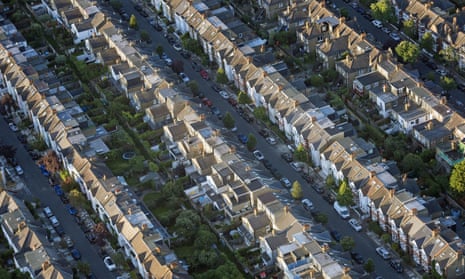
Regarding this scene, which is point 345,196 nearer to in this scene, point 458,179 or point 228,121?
point 458,179

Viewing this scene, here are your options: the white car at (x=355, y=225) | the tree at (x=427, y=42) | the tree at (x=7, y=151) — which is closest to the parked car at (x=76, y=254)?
the tree at (x=7, y=151)

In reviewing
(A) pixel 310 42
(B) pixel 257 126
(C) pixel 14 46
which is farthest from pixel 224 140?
(C) pixel 14 46

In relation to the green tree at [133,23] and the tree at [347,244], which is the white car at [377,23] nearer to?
the green tree at [133,23]

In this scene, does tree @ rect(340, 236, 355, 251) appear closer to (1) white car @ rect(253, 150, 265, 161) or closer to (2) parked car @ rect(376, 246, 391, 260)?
(2) parked car @ rect(376, 246, 391, 260)

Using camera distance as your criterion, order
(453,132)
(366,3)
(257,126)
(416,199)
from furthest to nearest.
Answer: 1. (366,3)
2. (257,126)
3. (453,132)
4. (416,199)

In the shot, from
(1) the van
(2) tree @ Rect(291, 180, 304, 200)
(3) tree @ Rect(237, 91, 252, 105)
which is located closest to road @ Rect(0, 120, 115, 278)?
(1) the van

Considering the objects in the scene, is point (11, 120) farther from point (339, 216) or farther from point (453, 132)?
point (453, 132)

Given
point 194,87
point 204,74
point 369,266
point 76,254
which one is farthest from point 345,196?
point 204,74
